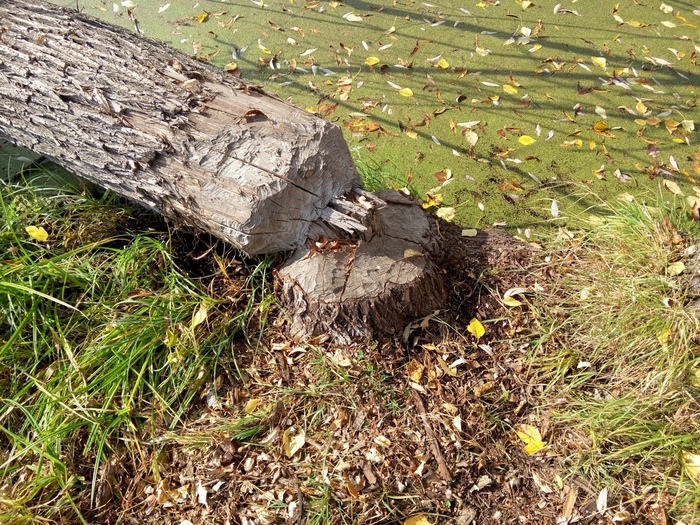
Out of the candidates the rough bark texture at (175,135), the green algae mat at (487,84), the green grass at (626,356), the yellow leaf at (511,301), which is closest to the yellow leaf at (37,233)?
the rough bark texture at (175,135)

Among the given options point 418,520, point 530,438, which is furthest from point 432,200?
point 418,520

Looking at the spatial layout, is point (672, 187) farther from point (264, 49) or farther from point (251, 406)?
point (264, 49)

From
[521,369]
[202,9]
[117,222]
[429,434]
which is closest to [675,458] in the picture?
[521,369]

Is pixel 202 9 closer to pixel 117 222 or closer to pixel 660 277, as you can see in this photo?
pixel 117 222

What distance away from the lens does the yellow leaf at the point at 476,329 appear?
74.8 inches

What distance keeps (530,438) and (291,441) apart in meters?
0.78

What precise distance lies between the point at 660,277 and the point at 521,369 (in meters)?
0.56

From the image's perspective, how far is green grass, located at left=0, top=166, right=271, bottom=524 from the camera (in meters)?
1.63

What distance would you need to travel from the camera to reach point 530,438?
1.69 m

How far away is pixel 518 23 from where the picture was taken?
3379mm

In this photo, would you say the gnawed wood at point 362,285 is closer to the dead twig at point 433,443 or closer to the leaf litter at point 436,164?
the leaf litter at point 436,164

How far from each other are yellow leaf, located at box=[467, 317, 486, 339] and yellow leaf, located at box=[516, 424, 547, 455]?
1.12 feet

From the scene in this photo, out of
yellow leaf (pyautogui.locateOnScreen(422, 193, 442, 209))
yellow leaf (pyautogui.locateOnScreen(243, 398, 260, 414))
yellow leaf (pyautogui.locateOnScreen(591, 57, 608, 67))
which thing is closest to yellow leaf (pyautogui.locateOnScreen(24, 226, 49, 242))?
yellow leaf (pyautogui.locateOnScreen(243, 398, 260, 414))

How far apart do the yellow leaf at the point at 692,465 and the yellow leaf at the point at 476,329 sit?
2.29 feet
